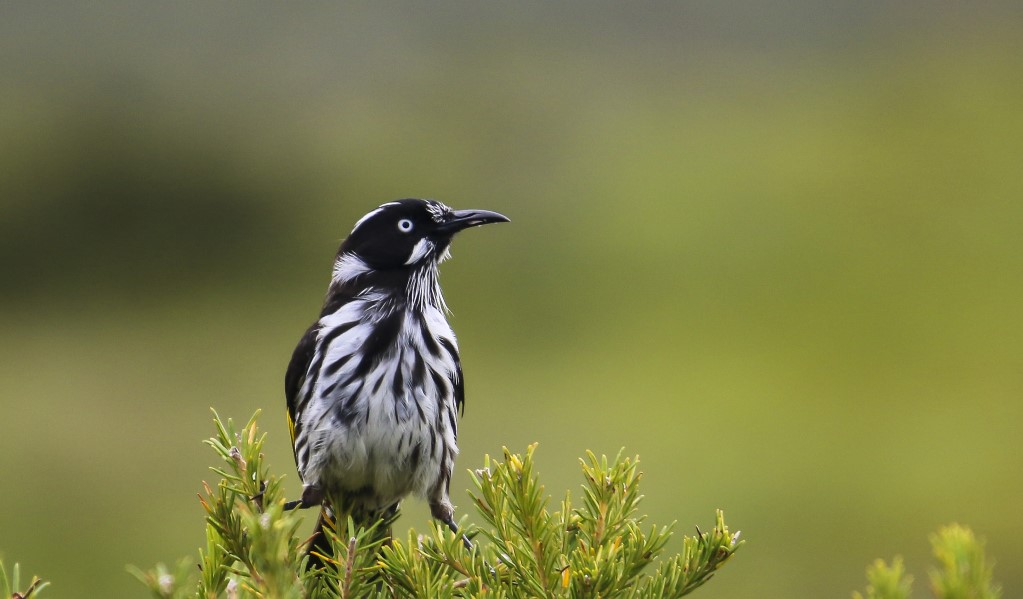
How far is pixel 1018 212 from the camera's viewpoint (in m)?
26.3

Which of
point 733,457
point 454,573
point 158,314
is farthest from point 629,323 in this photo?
point 454,573

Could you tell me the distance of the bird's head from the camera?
5.18 meters

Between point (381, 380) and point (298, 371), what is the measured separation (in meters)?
0.53

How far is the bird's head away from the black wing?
38cm

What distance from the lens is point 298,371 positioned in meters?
4.95

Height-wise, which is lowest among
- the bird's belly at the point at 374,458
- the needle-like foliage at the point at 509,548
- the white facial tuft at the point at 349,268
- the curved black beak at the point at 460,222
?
the bird's belly at the point at 374,458

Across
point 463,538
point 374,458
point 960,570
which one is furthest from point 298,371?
point 960,570

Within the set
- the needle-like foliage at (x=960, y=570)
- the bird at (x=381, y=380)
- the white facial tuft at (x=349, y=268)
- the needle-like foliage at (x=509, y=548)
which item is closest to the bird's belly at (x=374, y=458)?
the bird at (x=381, y=380)

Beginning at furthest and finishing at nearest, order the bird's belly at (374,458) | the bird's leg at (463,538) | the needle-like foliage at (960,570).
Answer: the bird's belly at (374,458), the bird's leg at (463,538), the needle-like foliage at (960,570)

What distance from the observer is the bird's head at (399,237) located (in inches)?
Answer: 204

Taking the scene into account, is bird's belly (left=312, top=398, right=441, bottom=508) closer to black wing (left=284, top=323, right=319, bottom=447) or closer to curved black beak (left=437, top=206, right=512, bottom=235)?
black wing (left=284, top=323, right=319, bottom=447)

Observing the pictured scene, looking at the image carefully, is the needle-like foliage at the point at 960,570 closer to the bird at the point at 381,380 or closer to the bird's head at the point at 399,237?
the bird at the point at 381,380

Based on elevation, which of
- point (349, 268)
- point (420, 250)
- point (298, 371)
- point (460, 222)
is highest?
point (460, 222)

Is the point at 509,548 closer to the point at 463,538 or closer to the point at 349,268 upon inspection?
the point at 463,538
